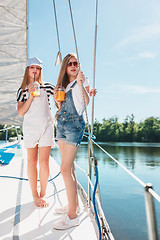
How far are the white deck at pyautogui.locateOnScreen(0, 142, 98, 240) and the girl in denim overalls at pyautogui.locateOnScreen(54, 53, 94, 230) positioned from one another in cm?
7

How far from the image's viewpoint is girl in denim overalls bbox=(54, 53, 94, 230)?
4.61 feet

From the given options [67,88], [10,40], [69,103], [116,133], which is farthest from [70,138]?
[116,133]

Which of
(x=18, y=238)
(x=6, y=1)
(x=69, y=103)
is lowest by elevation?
(x=18, y=238)

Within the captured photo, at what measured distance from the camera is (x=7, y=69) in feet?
9.89

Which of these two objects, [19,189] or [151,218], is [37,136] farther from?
[151,218]

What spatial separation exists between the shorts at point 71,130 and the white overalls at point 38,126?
0.24 m

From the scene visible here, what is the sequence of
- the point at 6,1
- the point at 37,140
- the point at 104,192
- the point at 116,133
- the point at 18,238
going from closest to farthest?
the point at 18,238
the point at 37,140
the point at 6,1
the point at 104,192
the point at 116,133

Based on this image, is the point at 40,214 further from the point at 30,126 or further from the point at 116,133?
the point at 116,133

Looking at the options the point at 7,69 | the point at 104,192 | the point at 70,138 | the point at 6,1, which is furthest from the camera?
the point at 104,192

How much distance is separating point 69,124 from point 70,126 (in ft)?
0.06

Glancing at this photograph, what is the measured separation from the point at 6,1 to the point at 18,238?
96.8 inches

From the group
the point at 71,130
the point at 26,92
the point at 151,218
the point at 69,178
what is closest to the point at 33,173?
the point at 69,178

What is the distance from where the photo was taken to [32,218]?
4.90ft

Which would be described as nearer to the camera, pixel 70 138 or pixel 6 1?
pixel 70 138
